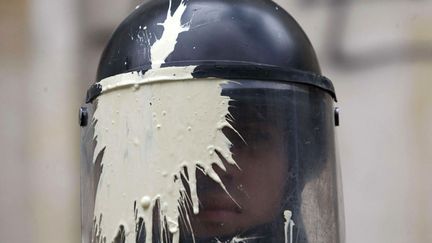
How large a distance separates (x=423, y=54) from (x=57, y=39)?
112cm

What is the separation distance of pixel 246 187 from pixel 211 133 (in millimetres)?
105

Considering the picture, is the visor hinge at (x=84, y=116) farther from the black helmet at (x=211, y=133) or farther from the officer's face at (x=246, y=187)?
the officer's face at (x=246, y=187)

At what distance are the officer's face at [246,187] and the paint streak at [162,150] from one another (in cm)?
1

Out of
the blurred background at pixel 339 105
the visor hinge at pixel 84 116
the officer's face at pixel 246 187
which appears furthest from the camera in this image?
the blurred background at pixel 339 105

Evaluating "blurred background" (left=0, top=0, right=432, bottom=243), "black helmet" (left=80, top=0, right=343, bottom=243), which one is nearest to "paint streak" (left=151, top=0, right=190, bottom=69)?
"black helmet" (left=80, top=0, right=343, bottom=243)

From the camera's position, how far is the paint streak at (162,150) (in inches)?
37.7

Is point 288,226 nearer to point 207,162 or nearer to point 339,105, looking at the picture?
point 207,162

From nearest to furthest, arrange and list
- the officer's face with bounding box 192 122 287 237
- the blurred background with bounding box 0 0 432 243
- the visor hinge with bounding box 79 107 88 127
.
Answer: the officer's face with bounding box 192 122 287 237 < the visor hinge with bounding box 79 107 88 127 < the blurred background with bounding box 0 0 432 243

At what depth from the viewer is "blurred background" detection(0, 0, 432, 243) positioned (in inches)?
65.3

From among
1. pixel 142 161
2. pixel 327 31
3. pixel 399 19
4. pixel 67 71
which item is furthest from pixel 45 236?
pixel 399 19

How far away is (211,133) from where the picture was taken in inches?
38.2

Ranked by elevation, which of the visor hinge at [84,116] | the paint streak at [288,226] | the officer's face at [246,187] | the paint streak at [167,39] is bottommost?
the paint streak at [288,226]

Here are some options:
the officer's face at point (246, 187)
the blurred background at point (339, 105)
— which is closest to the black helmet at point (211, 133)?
the officer's face at point (246, 187)

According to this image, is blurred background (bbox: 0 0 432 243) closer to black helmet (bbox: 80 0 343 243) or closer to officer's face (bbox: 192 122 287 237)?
black helmet (bbox: 80 0 343 243)
